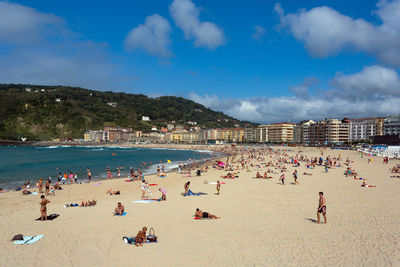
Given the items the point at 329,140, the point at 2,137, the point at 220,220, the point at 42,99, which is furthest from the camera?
the point at 42,99

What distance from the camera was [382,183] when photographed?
1877 centimetres

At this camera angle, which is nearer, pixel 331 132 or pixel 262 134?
pixel 331 132

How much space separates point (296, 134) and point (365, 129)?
2703cm

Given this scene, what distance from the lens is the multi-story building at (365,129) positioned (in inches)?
3863

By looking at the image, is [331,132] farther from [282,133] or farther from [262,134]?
[262,134]

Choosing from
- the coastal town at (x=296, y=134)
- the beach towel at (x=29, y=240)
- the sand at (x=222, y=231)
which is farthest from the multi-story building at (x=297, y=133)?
the beach towel at (x=29, y=240)

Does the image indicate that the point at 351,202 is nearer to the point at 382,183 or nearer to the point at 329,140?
the point at 382,183

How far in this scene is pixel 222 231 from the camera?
9.41 m

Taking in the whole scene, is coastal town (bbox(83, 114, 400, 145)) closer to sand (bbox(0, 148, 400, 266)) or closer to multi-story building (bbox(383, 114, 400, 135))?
multi-story building (bbox(383, 114, 400, 135))

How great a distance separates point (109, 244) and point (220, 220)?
4183mm

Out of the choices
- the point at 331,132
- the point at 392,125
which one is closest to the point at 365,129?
the point at 331,132

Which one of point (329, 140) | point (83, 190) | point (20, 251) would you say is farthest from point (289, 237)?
point (329, 140)

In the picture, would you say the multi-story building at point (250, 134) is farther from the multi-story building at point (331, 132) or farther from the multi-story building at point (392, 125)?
the multi-story building at point (392, 125)

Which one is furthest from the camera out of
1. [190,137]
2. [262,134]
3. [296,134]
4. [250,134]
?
[190,137]
